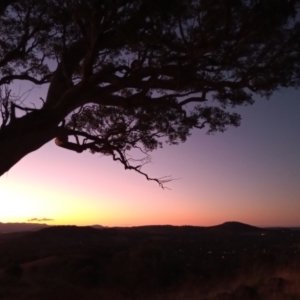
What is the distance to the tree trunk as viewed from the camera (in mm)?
11617

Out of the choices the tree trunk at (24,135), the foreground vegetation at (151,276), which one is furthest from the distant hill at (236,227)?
the tree trunk at (24,135)

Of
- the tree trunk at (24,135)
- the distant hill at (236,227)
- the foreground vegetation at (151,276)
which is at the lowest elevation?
the foreground vegetation at (151,276)


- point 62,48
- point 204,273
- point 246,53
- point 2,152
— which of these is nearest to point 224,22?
point 246,53

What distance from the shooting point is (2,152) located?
11555 millimetres

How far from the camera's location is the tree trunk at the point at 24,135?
11.6 metres

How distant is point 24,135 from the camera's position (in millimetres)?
11781

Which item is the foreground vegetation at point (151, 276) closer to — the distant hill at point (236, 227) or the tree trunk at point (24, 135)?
the tree trunk at point (24, 135)

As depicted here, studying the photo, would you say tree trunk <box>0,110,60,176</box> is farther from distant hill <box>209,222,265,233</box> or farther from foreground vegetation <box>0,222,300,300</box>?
distant hill <box>209,222,265,233</box>

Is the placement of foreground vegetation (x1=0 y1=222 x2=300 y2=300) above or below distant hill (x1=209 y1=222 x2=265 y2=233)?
below

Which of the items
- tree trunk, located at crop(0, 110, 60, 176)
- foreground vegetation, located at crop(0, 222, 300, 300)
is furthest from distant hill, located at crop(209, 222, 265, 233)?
tree trunk, located at crop(0, 110, 60, 176)

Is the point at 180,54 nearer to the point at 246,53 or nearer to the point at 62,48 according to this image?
the point at 246,53

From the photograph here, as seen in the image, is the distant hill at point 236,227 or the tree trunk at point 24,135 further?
the distant hill at point 236,227

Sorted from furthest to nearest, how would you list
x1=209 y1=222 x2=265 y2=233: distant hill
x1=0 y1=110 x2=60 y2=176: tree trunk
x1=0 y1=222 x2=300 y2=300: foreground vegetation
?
x1=209 y1=222 x2=265 y2=233: distant hill < x1=0 y1=222 x2=300 y2=300: foreground vegetation < x1=0 y1=110 x2=60 y2=176: tree trunk

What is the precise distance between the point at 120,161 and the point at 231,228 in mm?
44789
